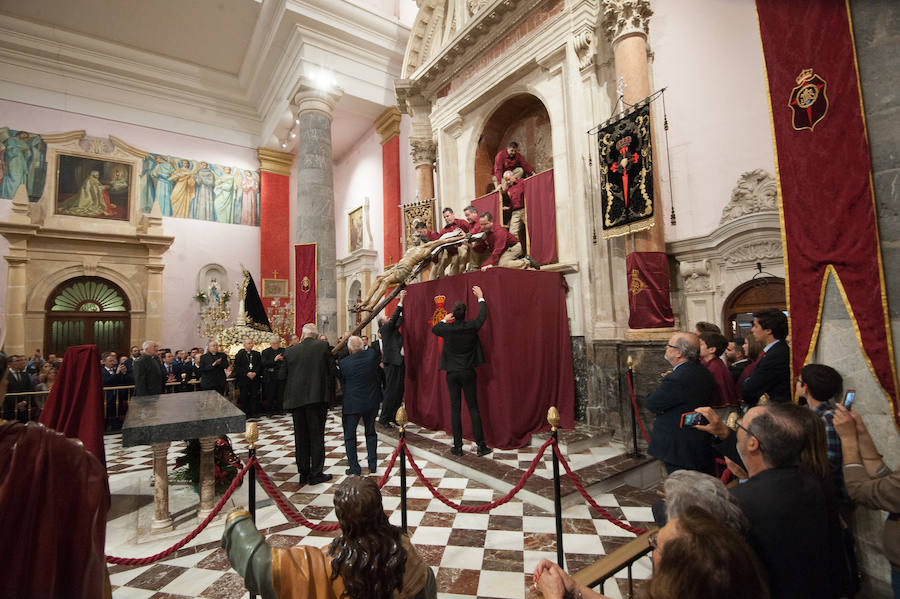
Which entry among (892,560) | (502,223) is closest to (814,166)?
(892,560)

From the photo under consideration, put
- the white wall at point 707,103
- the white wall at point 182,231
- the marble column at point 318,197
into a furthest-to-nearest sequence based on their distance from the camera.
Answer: the white wall at point 182,231 < the marble column at point 318,197 < the white wall at point 707,103

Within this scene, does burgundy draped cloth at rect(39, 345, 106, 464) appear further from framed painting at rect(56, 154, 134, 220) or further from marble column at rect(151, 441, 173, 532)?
framed painting at rect(56, 154, 134, 220)

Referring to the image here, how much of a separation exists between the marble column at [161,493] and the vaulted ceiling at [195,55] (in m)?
10.8

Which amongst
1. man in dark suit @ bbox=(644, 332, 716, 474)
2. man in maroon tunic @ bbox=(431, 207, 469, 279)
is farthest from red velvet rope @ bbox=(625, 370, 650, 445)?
man in maroon tunic @ bbox=(431, 207, 469, 279)

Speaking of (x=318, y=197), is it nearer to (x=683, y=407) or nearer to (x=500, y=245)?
(x=500, y=245)

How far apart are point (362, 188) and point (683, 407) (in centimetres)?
1360

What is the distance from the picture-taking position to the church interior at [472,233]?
2.40m

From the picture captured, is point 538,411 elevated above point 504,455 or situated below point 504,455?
above

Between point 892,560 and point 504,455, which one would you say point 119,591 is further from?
point 892,560

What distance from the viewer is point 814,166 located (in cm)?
246

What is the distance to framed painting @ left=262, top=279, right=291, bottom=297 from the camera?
1517 centimetres

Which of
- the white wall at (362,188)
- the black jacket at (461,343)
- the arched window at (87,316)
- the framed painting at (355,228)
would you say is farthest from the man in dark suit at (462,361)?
the arched window at (87,316)

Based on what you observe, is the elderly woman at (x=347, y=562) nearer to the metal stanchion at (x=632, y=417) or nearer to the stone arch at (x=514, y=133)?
the metal stanchion at (x=632, y=417)

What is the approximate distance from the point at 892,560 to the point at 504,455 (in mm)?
3377
